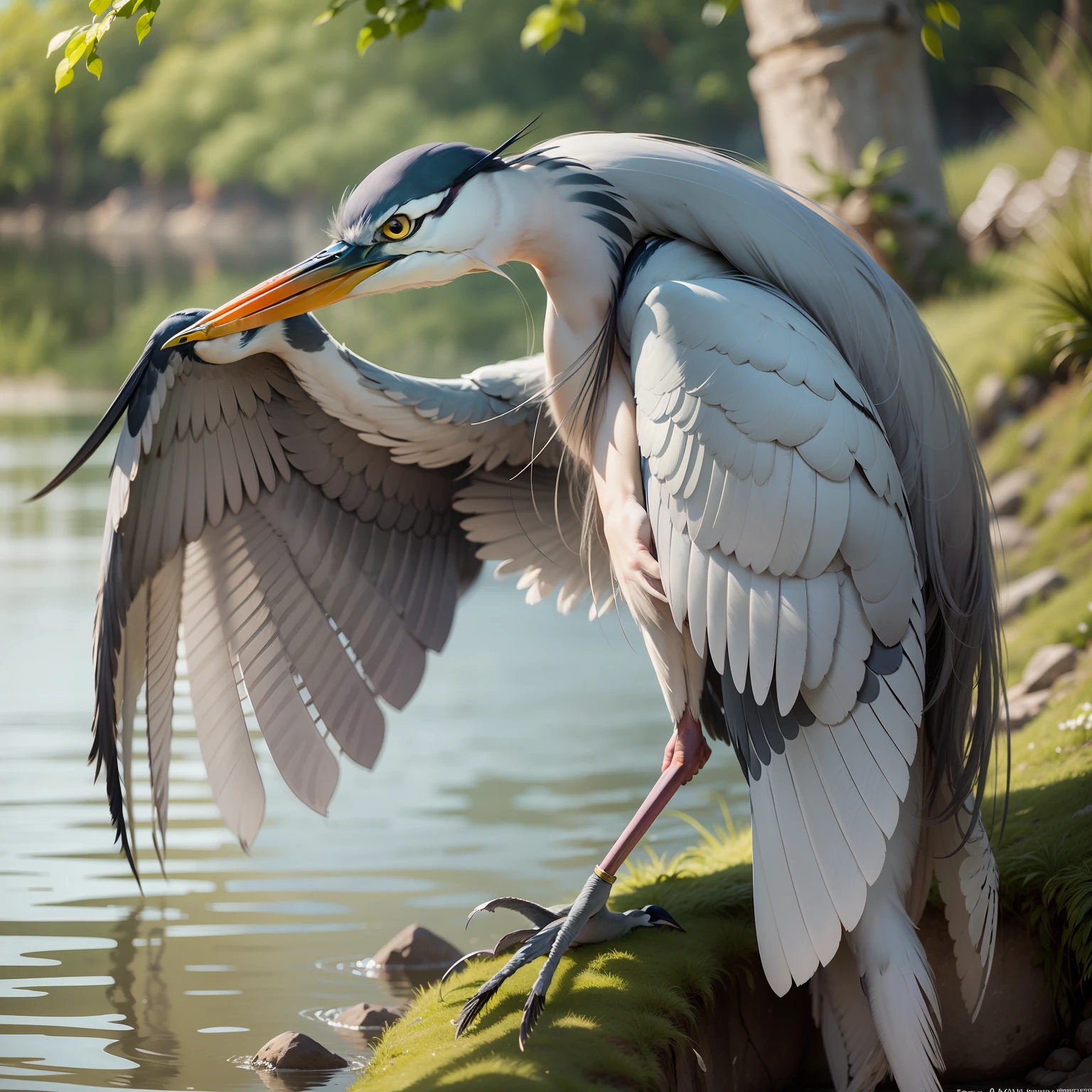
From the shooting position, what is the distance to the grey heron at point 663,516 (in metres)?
1.75

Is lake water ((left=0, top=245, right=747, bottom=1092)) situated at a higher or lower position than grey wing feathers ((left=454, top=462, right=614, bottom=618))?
lower

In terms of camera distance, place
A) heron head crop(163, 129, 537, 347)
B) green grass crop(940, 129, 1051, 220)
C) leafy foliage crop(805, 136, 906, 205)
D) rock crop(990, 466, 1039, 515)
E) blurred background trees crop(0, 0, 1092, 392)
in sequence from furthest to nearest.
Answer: blurred background trees crop(0, 0, 1092, 392), green grass crop(940, 129, 1051, 220), leafy foliage crop(805, 136, 906, 205), rock crop(990, 466, 1039, 515), heron head crop(163, 129, 537, 347)

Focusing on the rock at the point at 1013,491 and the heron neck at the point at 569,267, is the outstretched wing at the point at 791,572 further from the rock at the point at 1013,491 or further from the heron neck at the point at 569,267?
the rock at the point at 1013,491

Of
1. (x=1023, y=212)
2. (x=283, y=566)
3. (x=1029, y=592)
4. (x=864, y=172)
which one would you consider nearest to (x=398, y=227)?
(x=283, y=566)

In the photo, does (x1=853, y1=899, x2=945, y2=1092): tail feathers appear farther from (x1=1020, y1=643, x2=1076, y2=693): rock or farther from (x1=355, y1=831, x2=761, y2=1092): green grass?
(x1=1020, y1=643, x2=1076, y2=693): rock

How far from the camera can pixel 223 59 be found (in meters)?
19.6

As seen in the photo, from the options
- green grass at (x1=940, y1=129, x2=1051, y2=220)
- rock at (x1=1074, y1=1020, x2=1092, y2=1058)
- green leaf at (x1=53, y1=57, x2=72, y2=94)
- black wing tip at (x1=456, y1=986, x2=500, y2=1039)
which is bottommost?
rock at (x1=1074, y1=1020, x2=1092, y2=1058)

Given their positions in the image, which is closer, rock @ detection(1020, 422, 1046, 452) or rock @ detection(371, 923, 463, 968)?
rock @ detection(371, 923, 463, 968)

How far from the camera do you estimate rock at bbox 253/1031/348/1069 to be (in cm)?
217

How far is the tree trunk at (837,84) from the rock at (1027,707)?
367cm

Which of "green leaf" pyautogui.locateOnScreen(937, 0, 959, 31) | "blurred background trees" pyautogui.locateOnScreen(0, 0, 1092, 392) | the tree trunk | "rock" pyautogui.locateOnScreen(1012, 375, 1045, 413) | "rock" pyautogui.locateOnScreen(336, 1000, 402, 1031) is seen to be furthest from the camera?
"blurred background trees" pyautogui.locateOnScreen(0, 0, 1092, 392)

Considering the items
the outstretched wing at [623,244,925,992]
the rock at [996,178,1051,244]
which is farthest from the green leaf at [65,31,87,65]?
the rock at [996,178,1051,244]

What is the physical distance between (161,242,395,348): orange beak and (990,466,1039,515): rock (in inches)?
139

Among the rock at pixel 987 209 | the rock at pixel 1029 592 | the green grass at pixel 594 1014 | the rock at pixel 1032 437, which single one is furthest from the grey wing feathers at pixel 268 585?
the rock at pixel 987 209
